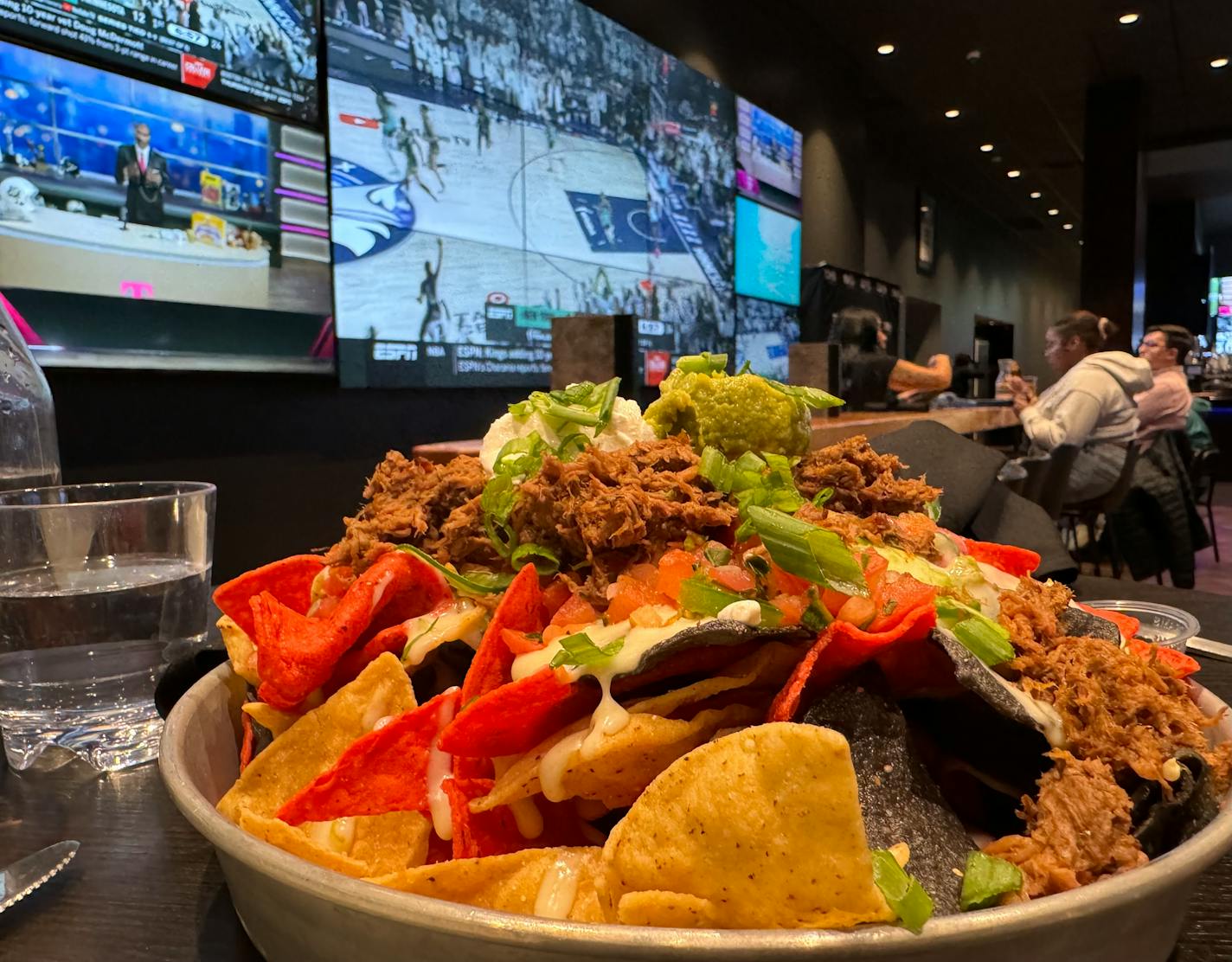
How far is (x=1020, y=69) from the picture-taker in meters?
7.28

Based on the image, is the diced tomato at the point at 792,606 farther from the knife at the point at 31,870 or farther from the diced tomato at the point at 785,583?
the knife at the point at 31,870

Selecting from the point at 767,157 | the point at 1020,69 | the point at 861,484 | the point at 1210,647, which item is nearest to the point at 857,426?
the point at 1210,647

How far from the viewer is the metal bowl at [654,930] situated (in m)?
0.34

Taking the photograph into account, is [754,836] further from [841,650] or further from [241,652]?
[241,652]

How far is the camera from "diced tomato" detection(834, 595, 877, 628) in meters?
0.54

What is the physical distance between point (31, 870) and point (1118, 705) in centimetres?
69

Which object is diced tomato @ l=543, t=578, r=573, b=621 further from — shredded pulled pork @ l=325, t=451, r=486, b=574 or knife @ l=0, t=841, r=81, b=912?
knife @ l=0, t=841, r=81, b=912

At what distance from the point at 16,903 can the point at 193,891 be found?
104 mm

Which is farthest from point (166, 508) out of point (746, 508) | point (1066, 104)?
point (1066, 104)

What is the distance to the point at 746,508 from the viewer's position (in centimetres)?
61

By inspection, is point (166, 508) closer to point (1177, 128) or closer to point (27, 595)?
point (27, 595)

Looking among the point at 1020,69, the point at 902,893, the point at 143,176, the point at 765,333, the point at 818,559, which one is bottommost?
the point at 902,893

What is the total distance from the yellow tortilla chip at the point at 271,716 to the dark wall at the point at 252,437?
223cm

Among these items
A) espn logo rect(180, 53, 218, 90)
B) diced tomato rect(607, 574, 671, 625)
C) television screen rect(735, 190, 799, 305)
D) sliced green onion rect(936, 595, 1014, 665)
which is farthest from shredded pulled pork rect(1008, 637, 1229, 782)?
television screen rect(735, 190, 799, 305)
